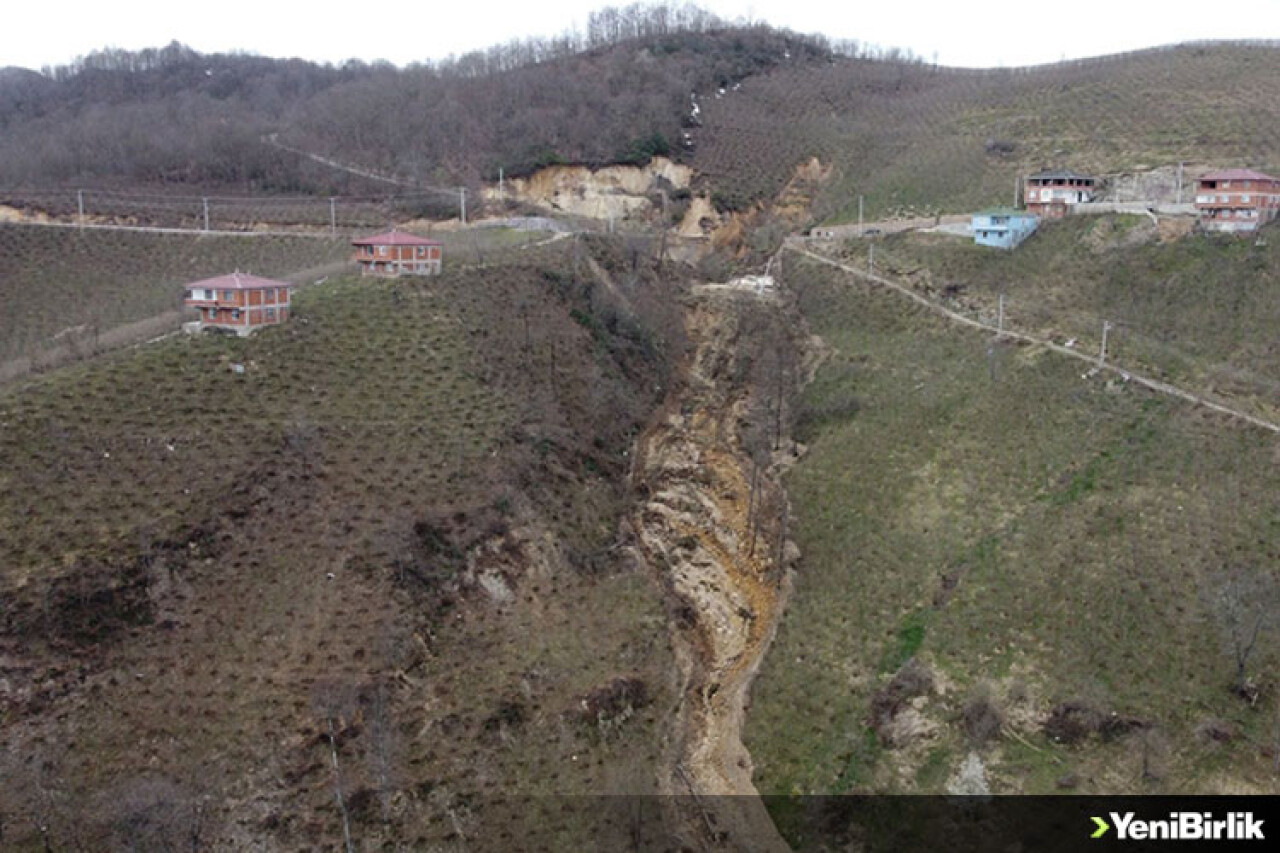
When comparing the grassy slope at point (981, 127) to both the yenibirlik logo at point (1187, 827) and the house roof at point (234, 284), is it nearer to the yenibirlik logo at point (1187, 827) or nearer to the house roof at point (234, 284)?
the house roof at point (234, 284)

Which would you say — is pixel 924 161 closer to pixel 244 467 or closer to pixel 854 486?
pixel 854 486

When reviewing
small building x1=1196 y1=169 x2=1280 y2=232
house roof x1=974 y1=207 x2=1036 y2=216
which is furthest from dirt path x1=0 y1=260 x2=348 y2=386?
small building x1=1196 y1=169 x2=1280 y2=232

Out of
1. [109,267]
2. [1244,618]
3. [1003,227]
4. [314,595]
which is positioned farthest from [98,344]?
[1003,227]

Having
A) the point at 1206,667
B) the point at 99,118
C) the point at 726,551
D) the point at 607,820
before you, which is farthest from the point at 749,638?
the point at 99,118

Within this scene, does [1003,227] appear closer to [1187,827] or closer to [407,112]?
[1187,827]

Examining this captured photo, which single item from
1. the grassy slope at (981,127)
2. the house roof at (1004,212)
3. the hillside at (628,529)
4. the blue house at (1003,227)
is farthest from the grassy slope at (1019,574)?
the grassy slope at (981,127)

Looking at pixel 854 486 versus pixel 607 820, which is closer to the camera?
pixel 607 820

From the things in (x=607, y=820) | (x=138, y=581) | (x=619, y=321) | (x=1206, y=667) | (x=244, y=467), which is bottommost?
(x=607, y=820)
